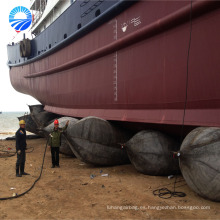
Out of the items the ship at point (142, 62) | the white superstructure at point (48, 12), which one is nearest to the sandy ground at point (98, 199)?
the ship at point (142, 62)

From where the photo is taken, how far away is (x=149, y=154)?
4984 mm

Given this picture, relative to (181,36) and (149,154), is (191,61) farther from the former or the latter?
(149,154)

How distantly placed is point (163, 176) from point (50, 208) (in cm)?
255

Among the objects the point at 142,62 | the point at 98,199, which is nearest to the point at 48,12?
the point at 142,62

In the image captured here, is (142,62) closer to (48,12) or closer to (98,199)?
(98,199)

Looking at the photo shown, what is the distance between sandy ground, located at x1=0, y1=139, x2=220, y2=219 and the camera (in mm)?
3377

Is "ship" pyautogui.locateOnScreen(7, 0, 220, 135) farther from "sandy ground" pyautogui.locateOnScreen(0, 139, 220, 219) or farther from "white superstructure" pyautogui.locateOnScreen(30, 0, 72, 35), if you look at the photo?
"white superstructure" pyautogui.locateOnScreen(30, 0, 72, 35)

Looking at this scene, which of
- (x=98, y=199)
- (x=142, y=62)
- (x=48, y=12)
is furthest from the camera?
(x=48, y=12)

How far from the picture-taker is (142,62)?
534 cm

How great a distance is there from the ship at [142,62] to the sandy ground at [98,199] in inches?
48.9

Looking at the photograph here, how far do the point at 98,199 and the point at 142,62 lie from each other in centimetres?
297

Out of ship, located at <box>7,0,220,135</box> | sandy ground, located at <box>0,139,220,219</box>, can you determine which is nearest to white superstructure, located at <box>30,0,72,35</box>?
ship, located at <box>7,0,220,135</box>

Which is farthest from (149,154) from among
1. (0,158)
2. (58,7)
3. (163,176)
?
(58,7)

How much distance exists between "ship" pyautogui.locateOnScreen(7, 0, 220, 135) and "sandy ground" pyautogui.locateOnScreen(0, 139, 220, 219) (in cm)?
124
